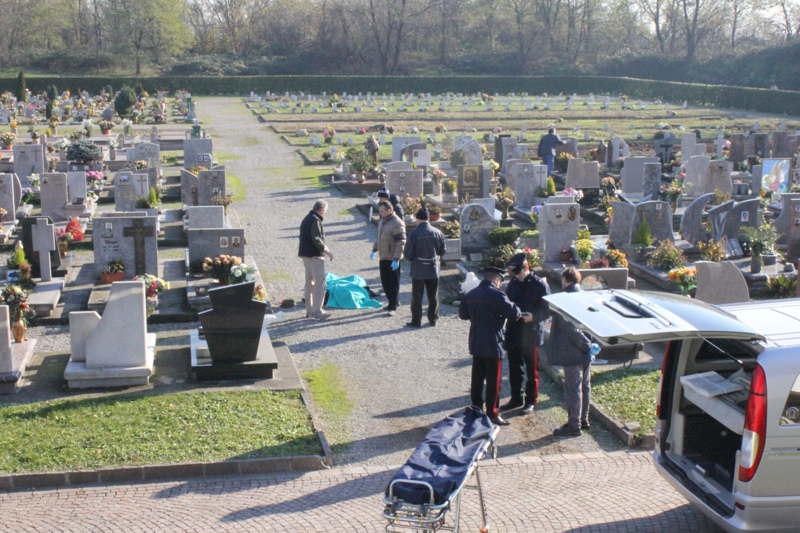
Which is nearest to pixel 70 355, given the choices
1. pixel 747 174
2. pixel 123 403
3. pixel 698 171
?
pixel 123 403

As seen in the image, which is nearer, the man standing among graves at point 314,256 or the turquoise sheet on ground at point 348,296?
the man standing among graves at point 314,256

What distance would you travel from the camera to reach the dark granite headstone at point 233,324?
1073 centimetres

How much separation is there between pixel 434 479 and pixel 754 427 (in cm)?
211

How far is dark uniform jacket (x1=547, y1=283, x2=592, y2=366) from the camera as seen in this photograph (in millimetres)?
9250

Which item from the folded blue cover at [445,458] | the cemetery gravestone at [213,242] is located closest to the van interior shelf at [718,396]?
the folded blue cover at [445,458]

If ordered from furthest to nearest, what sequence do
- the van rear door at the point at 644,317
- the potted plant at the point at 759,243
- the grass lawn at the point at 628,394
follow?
1. the potted plant at the point at 759,243
2. the grass lawn at the point at 628,394
3. the van rear door at the point at 644,317

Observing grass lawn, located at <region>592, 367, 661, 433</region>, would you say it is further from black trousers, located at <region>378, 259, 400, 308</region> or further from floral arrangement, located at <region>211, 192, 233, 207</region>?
floral arrangement, located at <region>211, 192, 233, 207</region>

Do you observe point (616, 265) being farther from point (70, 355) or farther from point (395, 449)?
point (70, 355)

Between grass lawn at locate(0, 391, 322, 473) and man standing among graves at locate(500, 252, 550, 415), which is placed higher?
man standing among graves at locate(500, 252, 550, 415)

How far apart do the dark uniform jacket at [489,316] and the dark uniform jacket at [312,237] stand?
14.2 ft

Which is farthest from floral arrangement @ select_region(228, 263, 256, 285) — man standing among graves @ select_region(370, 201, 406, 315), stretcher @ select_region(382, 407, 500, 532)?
stretcher @ select_region(382, 407, 500, 532)

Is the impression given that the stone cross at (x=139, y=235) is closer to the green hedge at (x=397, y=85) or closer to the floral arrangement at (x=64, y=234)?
the floral arrangement at (x=64, y=234)

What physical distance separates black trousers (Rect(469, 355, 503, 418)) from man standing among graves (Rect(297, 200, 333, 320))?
431cm

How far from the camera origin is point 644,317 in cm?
667
